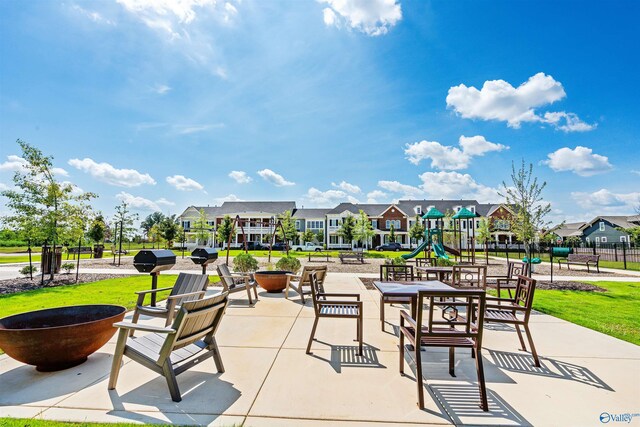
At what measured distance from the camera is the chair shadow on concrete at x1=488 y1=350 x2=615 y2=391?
380 centimetres

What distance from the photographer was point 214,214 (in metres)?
61.9

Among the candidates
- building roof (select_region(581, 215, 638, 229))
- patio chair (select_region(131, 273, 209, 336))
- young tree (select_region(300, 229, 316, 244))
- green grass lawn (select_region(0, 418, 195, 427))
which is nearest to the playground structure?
patio chair (select_region(131, 273, 209, 336))

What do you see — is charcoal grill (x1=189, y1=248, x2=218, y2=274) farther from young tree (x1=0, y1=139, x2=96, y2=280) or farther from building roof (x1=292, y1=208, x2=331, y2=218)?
building roof (x1=292, y1=208, x2=331, y2=218)

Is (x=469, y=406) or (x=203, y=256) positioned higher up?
(x=203, y=256)

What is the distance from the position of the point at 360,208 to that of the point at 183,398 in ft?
183

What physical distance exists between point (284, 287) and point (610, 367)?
7412 mm

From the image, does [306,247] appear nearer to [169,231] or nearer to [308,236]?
[308,236]

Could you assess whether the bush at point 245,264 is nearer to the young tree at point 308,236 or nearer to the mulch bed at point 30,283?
the mulch bed at point 30,283

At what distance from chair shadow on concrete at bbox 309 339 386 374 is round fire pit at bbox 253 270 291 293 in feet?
14.9

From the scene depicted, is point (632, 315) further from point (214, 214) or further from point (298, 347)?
point (214, 214)

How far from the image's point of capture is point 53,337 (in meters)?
3.73

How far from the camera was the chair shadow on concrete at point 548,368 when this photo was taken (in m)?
3.80

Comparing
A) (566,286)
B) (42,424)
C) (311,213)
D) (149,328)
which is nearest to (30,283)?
(42,424)

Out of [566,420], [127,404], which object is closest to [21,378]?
[127,404]
